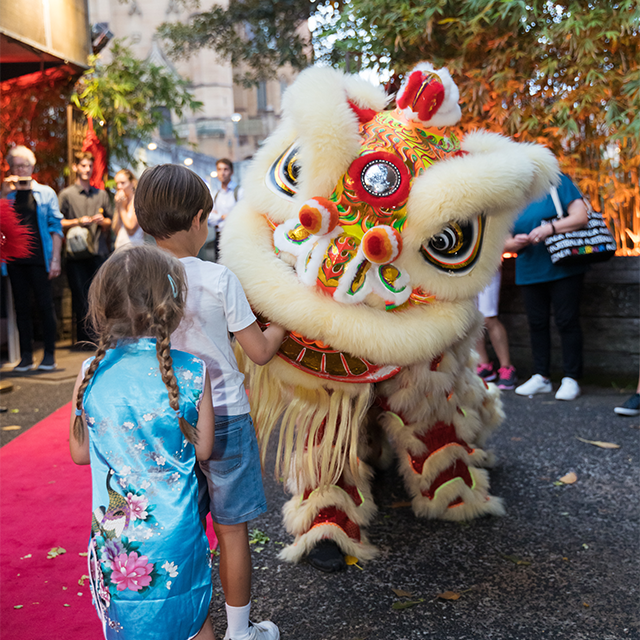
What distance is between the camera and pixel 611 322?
4152 mm

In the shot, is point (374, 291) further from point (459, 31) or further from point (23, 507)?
point (459, 31)

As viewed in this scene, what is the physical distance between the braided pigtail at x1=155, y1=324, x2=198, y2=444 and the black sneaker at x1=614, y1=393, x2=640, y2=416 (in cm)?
285

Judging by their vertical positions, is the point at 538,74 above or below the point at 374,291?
above

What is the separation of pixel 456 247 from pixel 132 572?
123 centimetres

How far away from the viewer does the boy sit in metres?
1.49

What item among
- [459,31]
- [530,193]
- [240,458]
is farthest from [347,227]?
[459,31]

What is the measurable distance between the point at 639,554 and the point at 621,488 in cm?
54

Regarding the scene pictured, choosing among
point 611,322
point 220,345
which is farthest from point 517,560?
point 611,322

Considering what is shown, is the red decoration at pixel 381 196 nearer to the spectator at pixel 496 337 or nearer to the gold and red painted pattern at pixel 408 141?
the gold and red painted pattern at pixel 408 141

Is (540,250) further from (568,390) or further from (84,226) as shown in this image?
(84,226)

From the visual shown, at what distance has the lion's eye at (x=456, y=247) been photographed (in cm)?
183

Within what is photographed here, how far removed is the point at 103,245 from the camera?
5289mm

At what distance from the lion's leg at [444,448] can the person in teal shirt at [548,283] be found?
5.29ft

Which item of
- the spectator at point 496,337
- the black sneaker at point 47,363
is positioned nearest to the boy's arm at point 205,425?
the spectator at point 496,337
